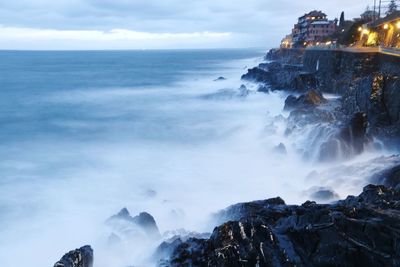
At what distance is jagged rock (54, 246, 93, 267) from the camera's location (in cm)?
930

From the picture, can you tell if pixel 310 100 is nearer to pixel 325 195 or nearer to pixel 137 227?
pixel 325 195

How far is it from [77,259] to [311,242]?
5450 mm

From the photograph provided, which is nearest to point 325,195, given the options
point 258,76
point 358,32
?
point 258,76

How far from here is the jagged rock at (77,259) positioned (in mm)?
9296

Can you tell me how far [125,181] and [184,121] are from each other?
17.5 metres

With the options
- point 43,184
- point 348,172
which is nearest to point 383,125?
point 348,172

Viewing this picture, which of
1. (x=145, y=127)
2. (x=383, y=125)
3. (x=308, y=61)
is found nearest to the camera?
(x=383, y=125)

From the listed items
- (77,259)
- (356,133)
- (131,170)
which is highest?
(356,133)

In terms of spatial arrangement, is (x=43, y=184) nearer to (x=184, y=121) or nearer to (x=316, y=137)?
(x=316, y=137)

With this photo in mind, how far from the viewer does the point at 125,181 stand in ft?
68.5

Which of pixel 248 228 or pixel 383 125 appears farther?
pixel 383 125

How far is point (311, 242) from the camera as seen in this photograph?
346 inches

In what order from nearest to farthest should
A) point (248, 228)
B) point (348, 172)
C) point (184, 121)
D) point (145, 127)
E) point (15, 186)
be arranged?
A: point (248, 228) < point (348, 172) < point (15, 186) < point (145, 127) < point (184, 121)

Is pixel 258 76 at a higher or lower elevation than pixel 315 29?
lower
